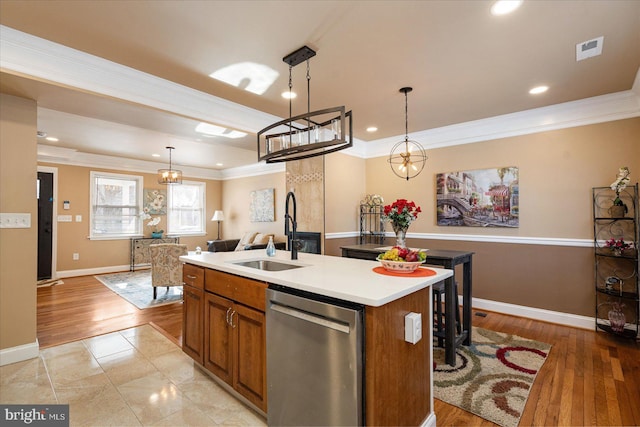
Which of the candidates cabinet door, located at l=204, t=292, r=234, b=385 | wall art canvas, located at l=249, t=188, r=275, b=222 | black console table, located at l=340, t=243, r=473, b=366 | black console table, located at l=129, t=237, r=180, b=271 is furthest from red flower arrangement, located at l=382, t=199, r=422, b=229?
black console table, located at l=129, t=237, r=180, b=271

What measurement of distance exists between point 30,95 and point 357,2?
9.40 ft

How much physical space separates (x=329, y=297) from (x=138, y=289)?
493 cm

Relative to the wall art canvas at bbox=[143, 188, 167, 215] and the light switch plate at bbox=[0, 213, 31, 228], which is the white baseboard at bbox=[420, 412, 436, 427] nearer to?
the light switch plate at bbox=[0, 213, 31, 228]

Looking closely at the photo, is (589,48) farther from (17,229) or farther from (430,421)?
(17,229)

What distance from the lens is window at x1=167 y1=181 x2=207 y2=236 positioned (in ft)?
25.5

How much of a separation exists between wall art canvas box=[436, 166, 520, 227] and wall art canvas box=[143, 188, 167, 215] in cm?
639

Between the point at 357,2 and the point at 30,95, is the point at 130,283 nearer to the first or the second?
the point at 30,95

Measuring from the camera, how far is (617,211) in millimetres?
3270

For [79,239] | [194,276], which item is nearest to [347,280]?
[194,276]

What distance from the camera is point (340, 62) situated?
2598 mm

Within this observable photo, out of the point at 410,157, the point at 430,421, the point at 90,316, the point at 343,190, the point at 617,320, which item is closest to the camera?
the point at 430,421

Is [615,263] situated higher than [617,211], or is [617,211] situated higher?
[617,211]

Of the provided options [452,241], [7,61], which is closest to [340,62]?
[7,61]

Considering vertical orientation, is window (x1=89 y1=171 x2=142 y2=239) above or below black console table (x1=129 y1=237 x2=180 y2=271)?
above
